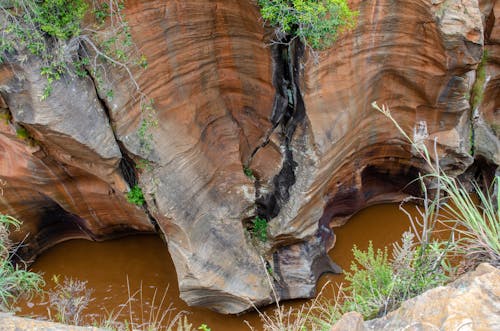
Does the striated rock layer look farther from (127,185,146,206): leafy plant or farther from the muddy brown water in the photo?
the muddy brown water

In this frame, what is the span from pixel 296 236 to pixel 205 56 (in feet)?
7.80

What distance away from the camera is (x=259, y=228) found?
573 centimetres

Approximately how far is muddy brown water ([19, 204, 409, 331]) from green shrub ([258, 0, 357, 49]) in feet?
9.16

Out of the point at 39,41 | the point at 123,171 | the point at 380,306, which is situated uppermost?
the point at 39,41

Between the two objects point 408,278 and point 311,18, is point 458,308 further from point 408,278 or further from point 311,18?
point 311,18

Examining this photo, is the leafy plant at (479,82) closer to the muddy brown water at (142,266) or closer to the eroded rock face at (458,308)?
the muddy brown water at (142,266)

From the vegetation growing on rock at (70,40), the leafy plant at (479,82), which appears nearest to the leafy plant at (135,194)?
the vegetation growing on rock at (70,40)

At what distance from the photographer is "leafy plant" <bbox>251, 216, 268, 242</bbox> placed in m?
5.69

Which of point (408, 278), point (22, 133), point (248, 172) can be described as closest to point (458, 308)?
point (408, 278)

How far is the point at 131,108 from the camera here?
15.9 feet

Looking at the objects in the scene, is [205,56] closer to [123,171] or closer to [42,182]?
[123,171]

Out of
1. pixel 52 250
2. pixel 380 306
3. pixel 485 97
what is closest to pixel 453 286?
pixel 380 306

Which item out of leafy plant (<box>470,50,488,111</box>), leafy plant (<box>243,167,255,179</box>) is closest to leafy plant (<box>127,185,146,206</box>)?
leafy plant (<box>243,167,255,179</box>)

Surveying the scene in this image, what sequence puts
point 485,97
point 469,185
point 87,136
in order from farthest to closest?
point 469,185, point 485,97, point 87,136
